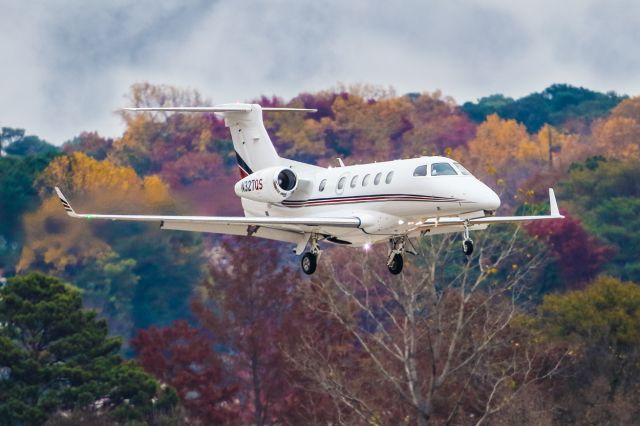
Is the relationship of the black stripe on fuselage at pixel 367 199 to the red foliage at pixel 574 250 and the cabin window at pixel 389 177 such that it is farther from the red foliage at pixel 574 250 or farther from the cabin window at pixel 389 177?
the red foliage at pixel 574 250

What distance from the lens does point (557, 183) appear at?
122 metres

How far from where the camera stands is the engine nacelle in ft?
144

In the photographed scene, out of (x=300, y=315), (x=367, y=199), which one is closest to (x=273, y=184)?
(x=367, y=199)

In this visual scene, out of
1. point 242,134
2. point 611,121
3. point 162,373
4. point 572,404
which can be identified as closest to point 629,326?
point 572,404

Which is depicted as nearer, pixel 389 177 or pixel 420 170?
pixel 420 170

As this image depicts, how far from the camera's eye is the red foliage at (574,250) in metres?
107

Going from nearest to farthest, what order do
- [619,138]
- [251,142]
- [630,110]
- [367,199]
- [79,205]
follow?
[367,199] < [251,142] < [79,205] < [619,138] < [630,110]

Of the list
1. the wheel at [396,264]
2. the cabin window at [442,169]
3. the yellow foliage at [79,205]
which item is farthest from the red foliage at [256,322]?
the cabin window at [442,169]

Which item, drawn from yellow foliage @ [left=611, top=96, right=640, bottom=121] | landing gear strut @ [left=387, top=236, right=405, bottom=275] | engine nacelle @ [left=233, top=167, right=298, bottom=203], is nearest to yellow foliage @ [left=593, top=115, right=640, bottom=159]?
yellow foliage @ [left=611, top=96, right=640, bottom=121]

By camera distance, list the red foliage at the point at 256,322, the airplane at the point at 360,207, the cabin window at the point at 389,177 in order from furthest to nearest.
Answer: the red foliage at the point at 256,322, the cabin window at the point at 389,177, the airplane at the point at 360,207

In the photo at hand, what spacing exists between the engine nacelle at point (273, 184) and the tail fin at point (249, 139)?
3.27 metres

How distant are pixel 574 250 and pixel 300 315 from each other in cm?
3697

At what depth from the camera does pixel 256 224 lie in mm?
42906

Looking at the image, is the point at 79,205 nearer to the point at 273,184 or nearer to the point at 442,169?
the point at 273,184
